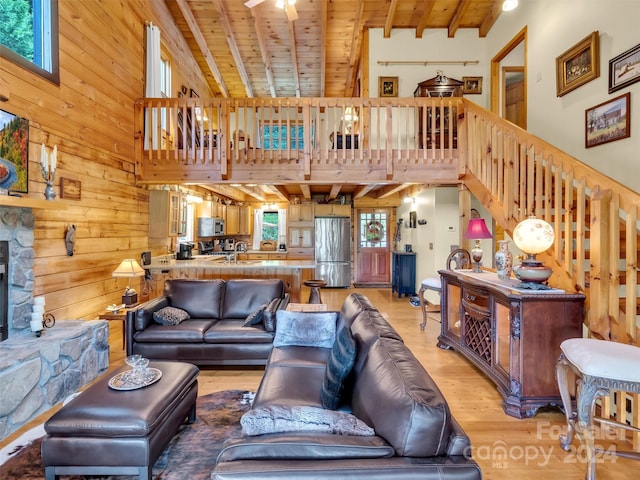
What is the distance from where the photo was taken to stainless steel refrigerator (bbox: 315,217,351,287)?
8977 millimetres

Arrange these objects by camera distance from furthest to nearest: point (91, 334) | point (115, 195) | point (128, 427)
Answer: point (115, 195) → point (91, 334) → point (128, 427)

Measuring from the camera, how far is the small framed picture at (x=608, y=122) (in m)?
3.39

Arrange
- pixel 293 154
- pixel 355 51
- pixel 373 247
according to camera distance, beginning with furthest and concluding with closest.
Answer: pixel 373 247
pixel 355 51
pixel 293 154

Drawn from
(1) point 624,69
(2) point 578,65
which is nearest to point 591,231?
(1) point 624,69

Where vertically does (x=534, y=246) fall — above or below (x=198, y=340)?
above

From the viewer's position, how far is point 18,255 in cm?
288

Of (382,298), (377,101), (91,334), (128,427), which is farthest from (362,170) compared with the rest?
(128,427)

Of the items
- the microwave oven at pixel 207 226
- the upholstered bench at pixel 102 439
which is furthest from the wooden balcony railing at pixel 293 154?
the upholstered bench at pixel 102 439

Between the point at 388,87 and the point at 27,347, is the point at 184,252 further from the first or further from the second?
the point at 388,87

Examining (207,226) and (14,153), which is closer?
(14,153)

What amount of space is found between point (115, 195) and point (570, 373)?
517cm

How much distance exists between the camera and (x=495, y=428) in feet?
7.97

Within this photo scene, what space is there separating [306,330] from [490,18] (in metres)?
6.59

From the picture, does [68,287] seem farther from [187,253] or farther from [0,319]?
[187,253]
